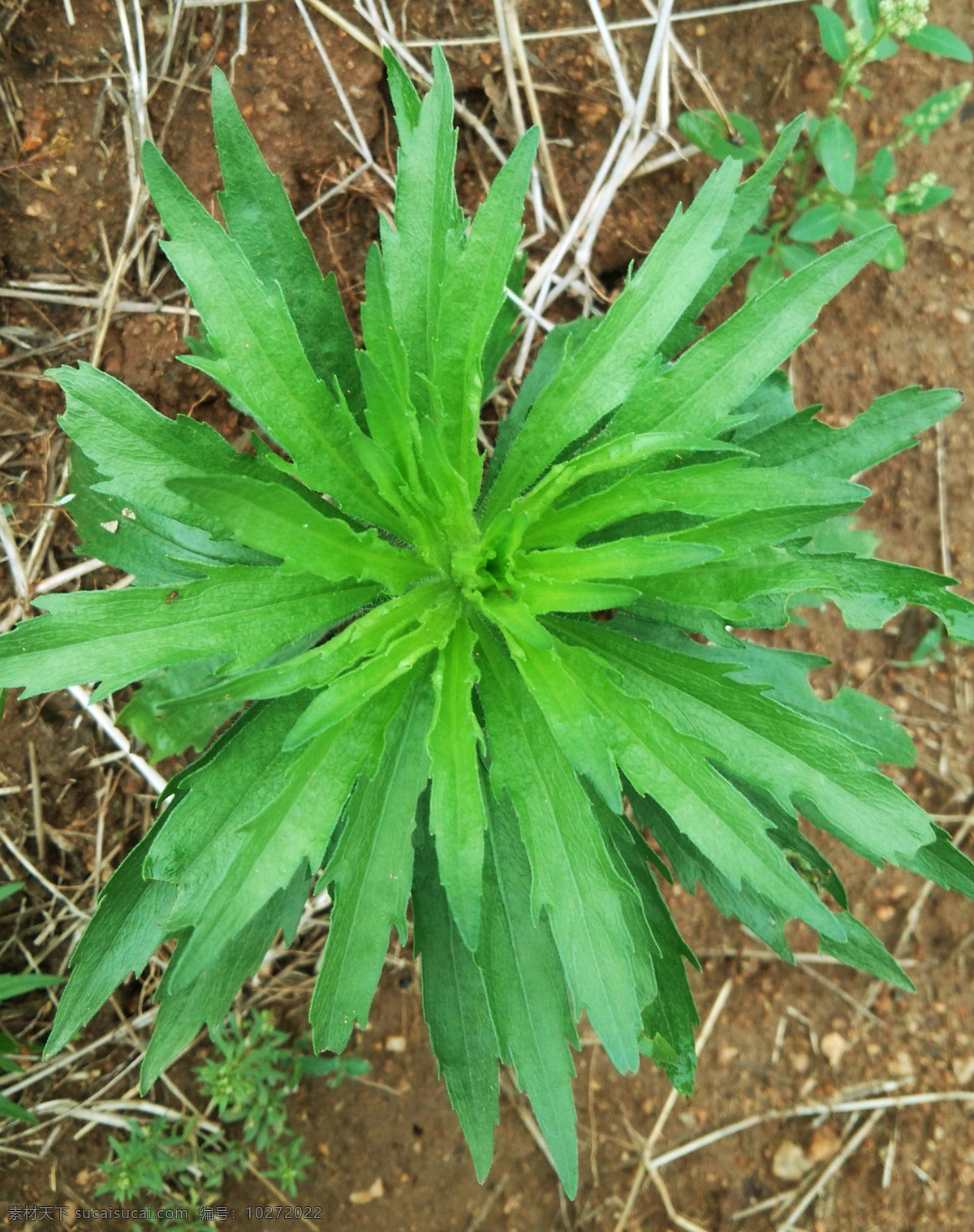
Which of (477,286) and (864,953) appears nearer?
(477,286)

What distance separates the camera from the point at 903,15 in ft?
7.41

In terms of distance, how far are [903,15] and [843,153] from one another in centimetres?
38

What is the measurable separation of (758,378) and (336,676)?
1.01m

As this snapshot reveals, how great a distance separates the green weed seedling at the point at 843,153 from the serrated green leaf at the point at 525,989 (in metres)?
1.67

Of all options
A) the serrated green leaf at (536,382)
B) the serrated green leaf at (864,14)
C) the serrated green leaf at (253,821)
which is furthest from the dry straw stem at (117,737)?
the serrated green leaf at (864,14)

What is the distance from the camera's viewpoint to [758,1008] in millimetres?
3148

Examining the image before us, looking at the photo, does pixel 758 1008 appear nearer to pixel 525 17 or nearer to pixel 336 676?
pixel 336 676

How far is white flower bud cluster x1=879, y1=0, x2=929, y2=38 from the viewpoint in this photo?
2.24 meters

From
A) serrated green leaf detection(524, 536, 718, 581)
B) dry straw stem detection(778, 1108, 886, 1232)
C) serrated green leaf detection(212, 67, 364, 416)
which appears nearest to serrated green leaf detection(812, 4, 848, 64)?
serrated green leaf detection(212, 67, 364, 416)

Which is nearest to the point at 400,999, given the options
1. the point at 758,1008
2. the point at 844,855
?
the point at 758,1008

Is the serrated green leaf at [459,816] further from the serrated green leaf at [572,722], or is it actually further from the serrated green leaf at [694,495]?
the serrated green leaf at [694,495]

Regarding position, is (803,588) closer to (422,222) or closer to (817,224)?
(422,222)

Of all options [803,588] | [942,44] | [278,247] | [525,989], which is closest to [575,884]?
[525,989]

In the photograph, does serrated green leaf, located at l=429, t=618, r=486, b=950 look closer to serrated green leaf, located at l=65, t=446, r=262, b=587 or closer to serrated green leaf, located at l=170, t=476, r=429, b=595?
serrated green leaf, located at l=170, t=476, r=429, b=595
